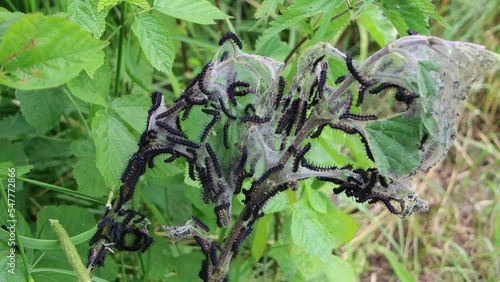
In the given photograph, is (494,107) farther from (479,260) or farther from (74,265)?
(74,265)

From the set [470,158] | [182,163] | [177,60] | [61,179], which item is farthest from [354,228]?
[470,158]

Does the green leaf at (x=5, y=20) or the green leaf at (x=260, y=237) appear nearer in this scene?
the green leaf at (x=5, y=20)

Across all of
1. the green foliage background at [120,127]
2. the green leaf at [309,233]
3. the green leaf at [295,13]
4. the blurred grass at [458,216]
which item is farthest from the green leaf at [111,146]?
the blurred grass at [458,216]

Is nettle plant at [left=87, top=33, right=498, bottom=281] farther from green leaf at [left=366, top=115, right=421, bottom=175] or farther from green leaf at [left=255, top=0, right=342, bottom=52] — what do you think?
green leaf at [left=255, top=0, right=342, bottom=52]

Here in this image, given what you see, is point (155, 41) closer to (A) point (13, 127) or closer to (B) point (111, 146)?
(B) point (111, 146)

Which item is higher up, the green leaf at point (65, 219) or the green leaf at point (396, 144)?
the green leaf at point (396, 144)

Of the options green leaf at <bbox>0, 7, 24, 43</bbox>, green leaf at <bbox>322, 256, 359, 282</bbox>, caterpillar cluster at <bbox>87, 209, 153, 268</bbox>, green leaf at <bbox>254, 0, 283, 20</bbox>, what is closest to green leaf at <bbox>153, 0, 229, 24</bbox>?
green leaf at <bbox>254, 0, 283, 20</bbox>

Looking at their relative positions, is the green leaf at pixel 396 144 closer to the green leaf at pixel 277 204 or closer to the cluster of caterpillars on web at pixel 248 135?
the cluster of caterpillars on web at pixel 248 135

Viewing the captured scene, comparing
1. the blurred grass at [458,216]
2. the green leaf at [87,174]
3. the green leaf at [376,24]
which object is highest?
the green leaf at [376,24]
